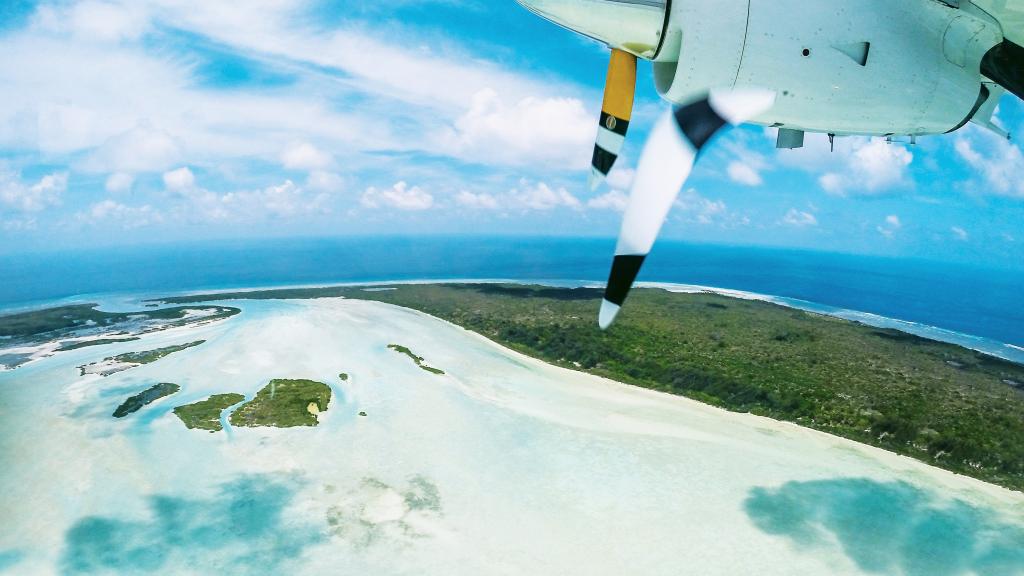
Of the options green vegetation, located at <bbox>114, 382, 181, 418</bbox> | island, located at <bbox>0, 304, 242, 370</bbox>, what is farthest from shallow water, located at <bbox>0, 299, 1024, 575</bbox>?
island, located at <bbox>0, 304, 242, 370</bbox>

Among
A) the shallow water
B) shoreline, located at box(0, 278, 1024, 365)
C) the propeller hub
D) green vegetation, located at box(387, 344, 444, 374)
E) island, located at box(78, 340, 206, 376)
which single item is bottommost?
the shallow water

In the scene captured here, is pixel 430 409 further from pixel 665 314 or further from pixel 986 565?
pixel 665 314

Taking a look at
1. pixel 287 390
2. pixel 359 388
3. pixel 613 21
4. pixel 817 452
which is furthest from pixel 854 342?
pixel 613 21

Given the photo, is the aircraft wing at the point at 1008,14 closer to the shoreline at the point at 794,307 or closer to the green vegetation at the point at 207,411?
the green vegetation at the point at 207,411

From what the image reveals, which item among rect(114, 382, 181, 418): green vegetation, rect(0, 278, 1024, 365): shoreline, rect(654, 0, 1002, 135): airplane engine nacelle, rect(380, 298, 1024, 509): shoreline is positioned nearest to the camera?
rect(654, 0, 1002, 135): airplane engine nacelle

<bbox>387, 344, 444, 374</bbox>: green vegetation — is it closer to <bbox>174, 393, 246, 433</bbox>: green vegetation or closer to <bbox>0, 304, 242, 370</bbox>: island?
<bbox>174, 393, 246, 433</bbox>: green vegetation

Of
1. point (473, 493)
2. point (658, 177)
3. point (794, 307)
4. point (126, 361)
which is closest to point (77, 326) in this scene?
point (126, 361)

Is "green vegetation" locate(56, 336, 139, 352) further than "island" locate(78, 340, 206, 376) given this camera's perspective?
Yes
